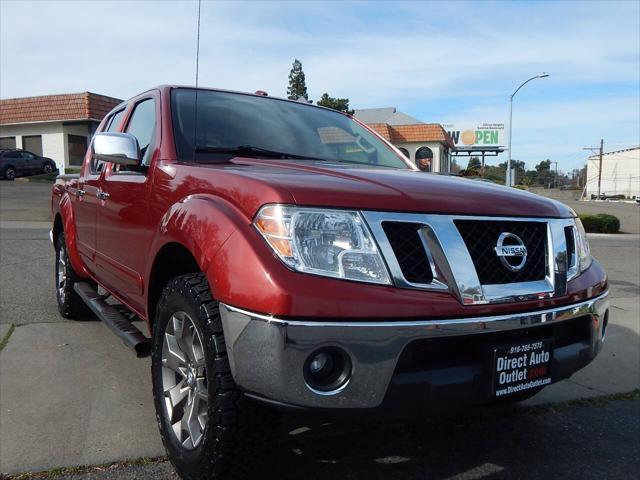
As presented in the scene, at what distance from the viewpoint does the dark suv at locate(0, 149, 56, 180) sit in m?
28.7

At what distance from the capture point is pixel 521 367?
7.23 ft

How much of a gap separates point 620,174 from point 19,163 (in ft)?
274

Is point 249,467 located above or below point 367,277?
below

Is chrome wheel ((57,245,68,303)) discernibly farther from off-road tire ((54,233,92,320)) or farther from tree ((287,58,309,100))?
tree ((287,58,309,100))

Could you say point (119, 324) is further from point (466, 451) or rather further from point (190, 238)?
point (466, 451)

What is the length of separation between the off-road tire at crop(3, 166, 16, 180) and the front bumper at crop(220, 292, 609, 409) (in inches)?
1229

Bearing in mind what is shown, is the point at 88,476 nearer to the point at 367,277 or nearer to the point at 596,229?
the point at 367,277

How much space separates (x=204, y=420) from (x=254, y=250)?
779 mm

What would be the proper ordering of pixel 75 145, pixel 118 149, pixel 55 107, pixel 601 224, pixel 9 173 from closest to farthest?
pixel 118 149, pixel 601 224, pixel 9 173, pixel 55 107, pixel 75 145

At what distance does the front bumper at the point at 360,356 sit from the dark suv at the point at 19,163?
102 ft

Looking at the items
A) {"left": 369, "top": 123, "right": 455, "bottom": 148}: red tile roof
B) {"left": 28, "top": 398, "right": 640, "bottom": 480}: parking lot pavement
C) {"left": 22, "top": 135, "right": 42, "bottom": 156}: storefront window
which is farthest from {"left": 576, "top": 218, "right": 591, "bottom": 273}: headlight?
{"left": 22, "top": 135, "right": 42, "bottom": 156}: storefront window

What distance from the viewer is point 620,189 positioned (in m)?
84.6

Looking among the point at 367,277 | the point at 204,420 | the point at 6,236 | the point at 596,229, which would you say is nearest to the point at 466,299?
the point at 367,277

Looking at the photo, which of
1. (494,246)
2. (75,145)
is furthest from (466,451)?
(75,145)
